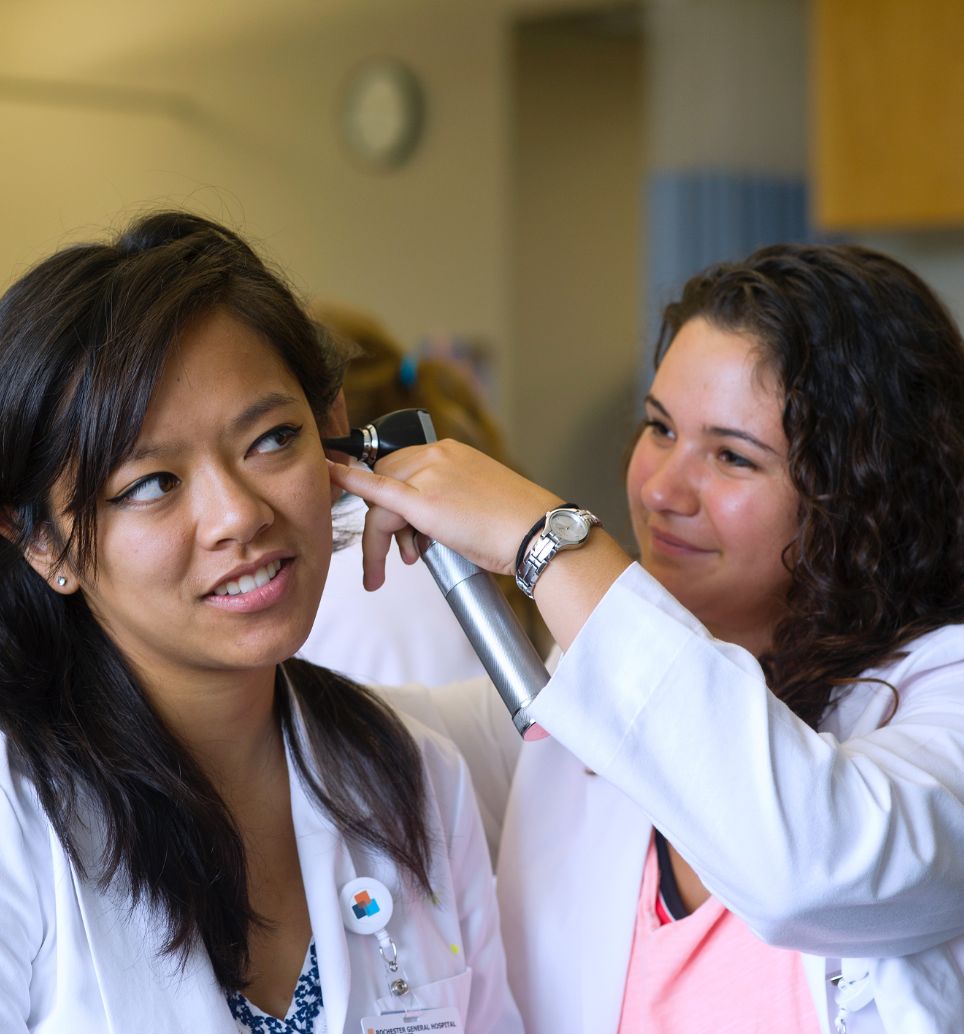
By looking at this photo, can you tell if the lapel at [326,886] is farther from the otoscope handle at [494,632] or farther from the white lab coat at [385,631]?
the white lab coat at [385,631]

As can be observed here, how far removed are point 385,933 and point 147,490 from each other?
529 millimetres

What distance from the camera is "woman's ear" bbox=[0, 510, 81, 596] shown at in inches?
49.0

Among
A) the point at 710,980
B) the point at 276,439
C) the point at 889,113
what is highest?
the point at 889,113

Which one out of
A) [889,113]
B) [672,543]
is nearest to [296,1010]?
[672,543]

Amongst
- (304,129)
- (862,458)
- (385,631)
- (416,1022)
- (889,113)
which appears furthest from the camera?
(304,129)

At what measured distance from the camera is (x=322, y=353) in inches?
56.4

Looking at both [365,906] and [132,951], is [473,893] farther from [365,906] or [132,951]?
[132,951]

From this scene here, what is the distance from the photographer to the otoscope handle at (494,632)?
4.06ft

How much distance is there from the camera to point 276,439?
1.28 metres

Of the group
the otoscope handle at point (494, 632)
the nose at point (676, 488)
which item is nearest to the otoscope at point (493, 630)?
the otoscope handle at point (494, 632)

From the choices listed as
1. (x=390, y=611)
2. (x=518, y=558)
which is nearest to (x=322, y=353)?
(x=518, y=558)

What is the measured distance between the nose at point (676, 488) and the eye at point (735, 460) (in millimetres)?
38

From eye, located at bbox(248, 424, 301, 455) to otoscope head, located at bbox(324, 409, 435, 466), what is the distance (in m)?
0.09

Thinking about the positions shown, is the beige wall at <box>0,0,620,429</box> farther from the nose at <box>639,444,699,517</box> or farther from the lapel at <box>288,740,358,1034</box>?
the lapel at <box>288,740,358,1034</box>
